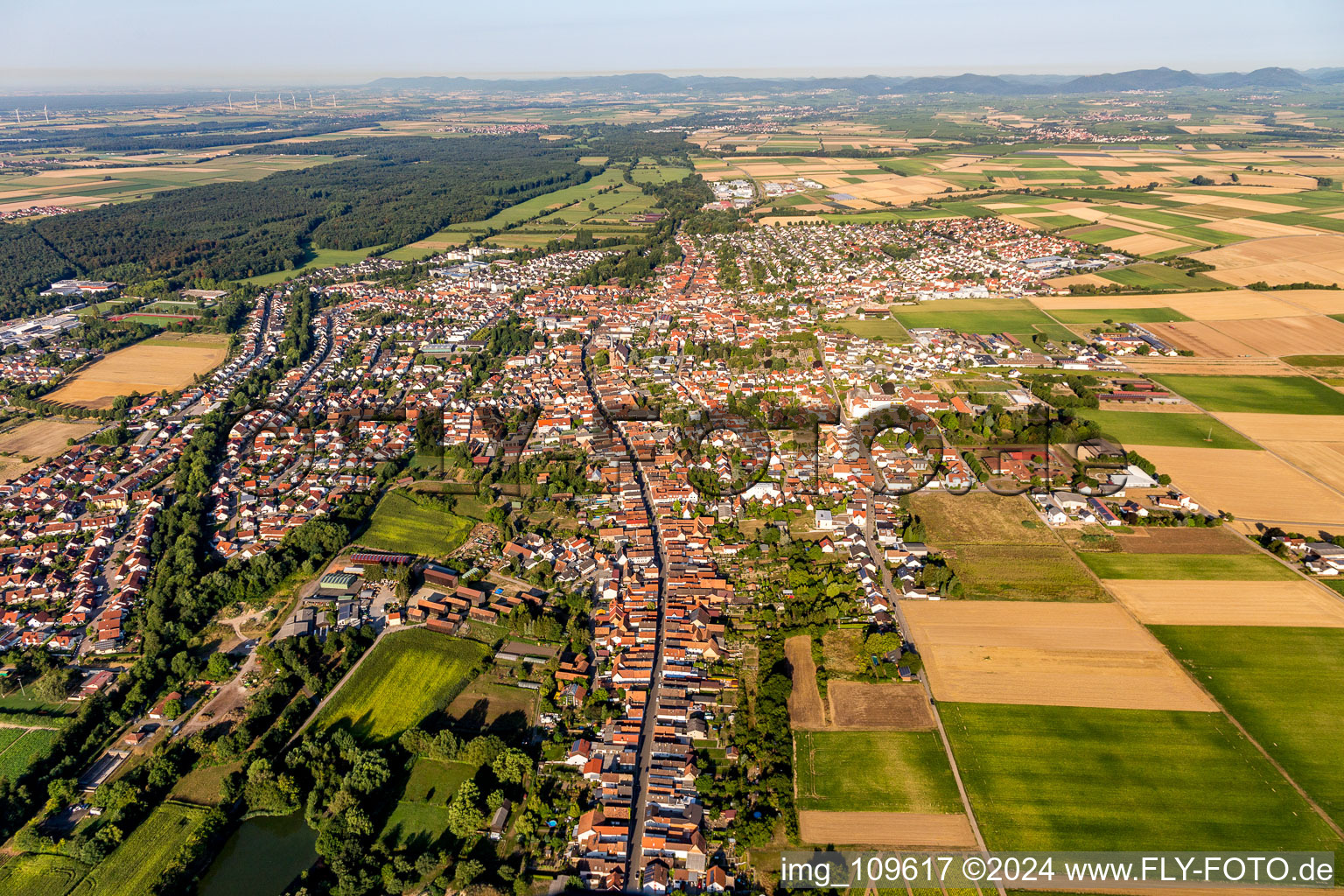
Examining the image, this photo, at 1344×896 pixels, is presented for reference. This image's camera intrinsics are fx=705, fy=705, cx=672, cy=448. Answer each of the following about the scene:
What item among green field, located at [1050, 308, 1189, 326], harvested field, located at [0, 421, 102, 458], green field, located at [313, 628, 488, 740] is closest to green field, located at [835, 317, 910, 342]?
green field, located at [1050, 308, 1189, 326]

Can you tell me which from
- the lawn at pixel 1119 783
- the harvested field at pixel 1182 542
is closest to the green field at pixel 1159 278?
the harvested field at pixel 1182 542

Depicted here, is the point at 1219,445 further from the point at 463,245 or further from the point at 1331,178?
the point at 1331,178

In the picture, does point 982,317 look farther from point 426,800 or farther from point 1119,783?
point 426,800

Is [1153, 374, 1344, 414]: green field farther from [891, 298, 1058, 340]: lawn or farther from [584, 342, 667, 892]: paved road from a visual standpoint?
[584, 342, 667, 892]: paved road

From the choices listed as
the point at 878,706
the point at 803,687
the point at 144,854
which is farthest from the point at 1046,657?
the point at 144,854

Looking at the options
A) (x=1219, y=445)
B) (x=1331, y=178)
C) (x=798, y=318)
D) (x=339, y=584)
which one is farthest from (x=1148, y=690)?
(x=1331, y=178)

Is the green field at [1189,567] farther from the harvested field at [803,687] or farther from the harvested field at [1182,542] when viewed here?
the harvested field at [803,687]
